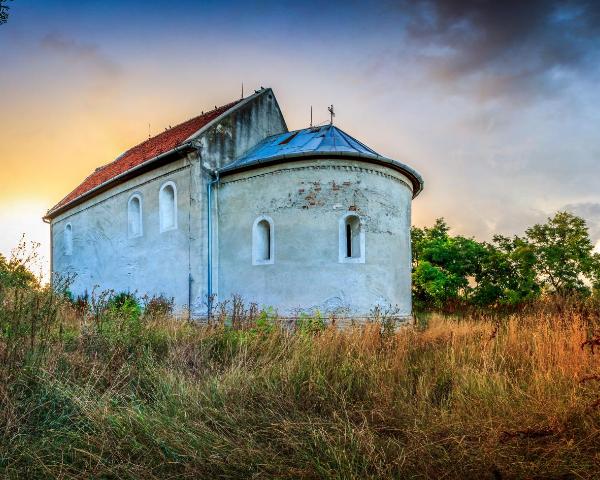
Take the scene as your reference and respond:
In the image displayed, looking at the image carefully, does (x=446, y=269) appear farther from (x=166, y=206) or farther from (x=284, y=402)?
(x=284, y=402)

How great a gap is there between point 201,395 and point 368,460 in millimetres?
1811

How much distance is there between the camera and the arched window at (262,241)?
11.8m

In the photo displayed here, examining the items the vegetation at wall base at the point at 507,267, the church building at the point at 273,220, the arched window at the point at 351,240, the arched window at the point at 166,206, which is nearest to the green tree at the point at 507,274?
the vegetation at wall base at the point at 507,267

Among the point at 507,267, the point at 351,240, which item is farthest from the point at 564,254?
the point at 351,240

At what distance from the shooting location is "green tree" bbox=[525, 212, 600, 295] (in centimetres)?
2038

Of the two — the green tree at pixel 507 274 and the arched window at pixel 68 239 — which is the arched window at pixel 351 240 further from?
the arched window at pixel 68 239

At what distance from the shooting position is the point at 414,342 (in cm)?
632

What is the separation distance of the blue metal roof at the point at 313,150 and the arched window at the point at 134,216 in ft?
13.9

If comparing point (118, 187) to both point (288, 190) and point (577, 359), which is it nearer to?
point (288, 190)

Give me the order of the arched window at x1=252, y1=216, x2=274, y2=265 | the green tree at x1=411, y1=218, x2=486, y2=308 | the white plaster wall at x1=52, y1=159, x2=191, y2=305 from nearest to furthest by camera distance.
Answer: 1. the arched window at x1=252, y1=216, x2=274, y2=265
2. the white plaster wall at x1=52, y1=159, x2=191, y2=305
3. the green tree at x1=411, y1=218, x2=486, y2=308

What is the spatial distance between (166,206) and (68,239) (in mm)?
8593

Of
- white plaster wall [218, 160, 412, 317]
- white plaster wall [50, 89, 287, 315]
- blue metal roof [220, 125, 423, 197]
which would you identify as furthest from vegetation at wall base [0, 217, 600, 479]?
blue metal roof [220, 125, 423, 197]

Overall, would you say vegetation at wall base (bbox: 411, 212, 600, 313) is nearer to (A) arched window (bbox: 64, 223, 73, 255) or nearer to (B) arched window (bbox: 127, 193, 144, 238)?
(B) arched window (bbox: 127, 193, 144, 238)

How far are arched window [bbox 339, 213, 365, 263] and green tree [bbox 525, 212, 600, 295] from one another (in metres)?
13.7
